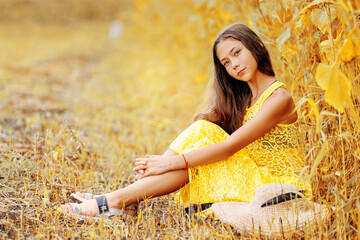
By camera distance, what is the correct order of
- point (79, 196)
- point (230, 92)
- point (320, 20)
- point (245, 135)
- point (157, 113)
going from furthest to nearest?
point (157, 113), point (230, 92), point (79, 196), point (245, 135), point (320, 20)

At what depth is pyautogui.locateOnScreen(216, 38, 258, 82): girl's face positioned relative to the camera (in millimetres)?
1611

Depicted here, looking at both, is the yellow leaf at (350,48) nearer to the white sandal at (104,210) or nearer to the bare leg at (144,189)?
the bare leg at (144,189)

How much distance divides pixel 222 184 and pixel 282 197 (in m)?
0.24

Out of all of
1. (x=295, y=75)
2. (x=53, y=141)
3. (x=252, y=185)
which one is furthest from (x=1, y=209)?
(x=295, y=75)

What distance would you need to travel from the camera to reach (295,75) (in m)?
1.49

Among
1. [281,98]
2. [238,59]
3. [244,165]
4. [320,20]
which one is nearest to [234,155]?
[244,165]

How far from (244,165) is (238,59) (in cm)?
42

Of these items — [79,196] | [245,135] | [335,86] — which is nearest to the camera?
[335,86]

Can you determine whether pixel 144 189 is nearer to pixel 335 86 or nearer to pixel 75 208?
pixel 75 208

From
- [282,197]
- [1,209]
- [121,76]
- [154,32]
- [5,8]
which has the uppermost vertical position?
[5,8]

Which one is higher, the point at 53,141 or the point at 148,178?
the point at 53,141

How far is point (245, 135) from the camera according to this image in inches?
59.2

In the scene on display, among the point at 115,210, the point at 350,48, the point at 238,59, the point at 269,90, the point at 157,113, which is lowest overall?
the point at 115,210

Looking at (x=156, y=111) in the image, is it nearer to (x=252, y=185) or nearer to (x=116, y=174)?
(x=116, y=174)
